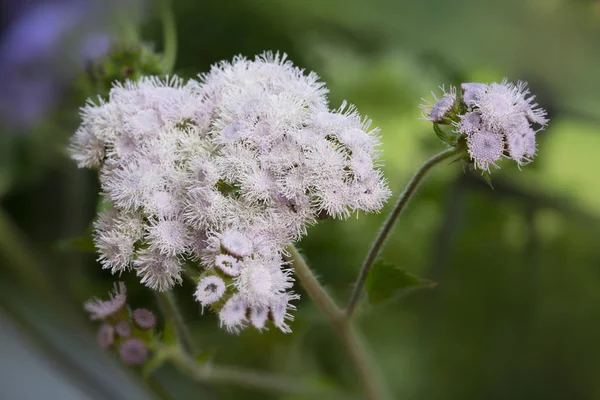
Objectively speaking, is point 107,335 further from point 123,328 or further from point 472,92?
point 472,92

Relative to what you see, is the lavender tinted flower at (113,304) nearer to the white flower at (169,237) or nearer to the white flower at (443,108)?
the white flower at (169,237)

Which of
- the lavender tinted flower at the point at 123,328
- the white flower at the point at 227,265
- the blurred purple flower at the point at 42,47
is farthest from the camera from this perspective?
the blurred purple flower at the point at 42,47

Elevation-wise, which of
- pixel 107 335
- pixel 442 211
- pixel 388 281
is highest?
pixel 442 211

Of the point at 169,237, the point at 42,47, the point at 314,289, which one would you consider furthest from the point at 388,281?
the point at 42,47

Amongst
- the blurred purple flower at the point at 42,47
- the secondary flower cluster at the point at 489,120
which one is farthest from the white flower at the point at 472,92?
the blurred purple flower at the point at 42,47

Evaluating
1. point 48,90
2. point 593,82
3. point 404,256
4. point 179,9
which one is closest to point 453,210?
point 404,256

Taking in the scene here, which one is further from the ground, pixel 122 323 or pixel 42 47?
pixel 42 47
